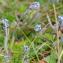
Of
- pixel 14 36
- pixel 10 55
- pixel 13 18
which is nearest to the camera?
pixel 10 55

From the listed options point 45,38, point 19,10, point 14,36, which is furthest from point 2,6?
point 45,38

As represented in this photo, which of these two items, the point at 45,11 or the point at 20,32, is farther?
the point at 45,11

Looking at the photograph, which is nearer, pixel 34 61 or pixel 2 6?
pixel 34 61

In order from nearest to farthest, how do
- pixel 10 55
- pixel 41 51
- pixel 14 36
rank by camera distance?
pixel 10 55
pixel 41 51
pixel 14 36

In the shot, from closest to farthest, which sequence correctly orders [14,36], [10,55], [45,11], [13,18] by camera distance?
[10,55] → [14,36] → [13,18] → [45,11]

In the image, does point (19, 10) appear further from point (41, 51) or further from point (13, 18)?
point (41, 51)

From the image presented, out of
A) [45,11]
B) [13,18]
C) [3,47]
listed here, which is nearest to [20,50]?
[3,47]

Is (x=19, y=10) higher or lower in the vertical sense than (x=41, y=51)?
higher

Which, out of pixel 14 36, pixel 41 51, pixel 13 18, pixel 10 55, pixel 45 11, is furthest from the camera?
pixel 45 11

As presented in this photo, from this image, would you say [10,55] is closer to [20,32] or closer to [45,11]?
[20,32]
